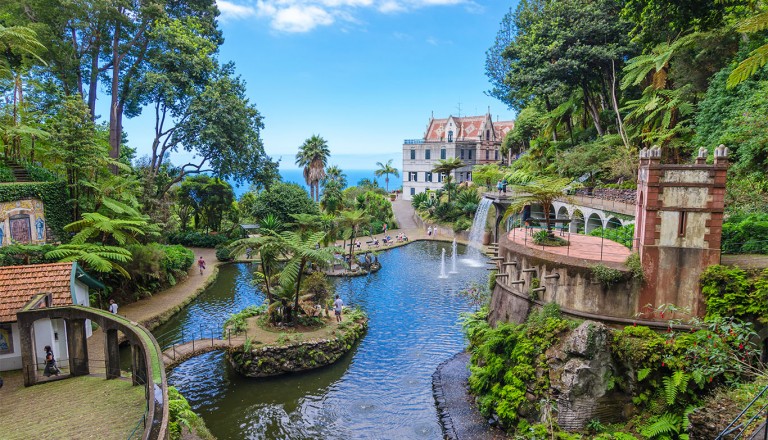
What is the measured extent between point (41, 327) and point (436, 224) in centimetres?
3724

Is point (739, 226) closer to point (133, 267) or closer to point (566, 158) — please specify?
point (566, 158)

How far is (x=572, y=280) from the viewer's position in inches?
513

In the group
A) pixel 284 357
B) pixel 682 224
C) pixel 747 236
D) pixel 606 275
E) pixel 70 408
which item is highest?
pixel 682 224

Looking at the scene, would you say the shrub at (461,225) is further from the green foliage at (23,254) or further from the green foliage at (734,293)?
the green foliage at (23,254)

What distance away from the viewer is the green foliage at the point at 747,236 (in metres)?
13.5

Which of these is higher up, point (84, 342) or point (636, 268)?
point (636, 268)

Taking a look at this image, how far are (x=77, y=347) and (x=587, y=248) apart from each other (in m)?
17.2

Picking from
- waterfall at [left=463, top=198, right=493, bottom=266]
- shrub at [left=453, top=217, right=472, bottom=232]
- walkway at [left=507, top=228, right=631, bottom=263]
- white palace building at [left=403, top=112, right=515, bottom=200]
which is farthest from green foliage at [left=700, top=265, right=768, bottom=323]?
white palace building at [left=403, top=112, right=515, bottom=200]

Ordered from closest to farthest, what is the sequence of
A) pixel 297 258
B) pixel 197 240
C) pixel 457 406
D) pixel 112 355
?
1. pixel 112 355
2. pixel 457 406
3. pixel 297 258
4. pixel 197 240

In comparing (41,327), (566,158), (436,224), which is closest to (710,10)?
(566,158)

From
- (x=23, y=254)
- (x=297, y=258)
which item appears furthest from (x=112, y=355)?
(x=23, y=254)

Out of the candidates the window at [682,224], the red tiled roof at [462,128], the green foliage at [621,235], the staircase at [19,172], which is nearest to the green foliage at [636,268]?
the window at [682,224]

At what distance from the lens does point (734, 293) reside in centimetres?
1125

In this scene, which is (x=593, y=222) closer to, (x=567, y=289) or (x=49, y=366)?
(x=567, y=289)
